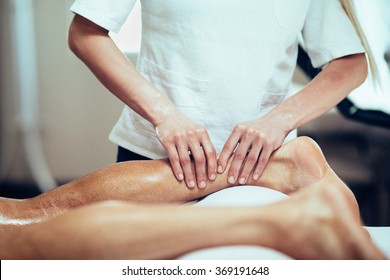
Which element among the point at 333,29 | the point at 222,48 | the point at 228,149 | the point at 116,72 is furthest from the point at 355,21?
the point at 116,72

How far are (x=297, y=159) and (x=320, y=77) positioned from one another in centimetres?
21

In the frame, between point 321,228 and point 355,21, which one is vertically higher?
point 355,21

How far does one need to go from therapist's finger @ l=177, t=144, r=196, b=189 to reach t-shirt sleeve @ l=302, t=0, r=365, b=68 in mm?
378

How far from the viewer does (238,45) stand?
109cm

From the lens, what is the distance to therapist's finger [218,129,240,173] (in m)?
1.01

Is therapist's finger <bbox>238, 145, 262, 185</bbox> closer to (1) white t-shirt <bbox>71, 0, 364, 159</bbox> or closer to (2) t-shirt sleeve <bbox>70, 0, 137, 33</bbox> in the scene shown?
(1) white t-shirt <bbox>71, 0, 364, 159</bbox>

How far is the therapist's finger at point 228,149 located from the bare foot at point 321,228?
0.27 m

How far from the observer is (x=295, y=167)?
3.32ft

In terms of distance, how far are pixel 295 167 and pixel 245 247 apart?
276 mm

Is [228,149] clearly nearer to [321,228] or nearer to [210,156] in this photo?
[210,156]

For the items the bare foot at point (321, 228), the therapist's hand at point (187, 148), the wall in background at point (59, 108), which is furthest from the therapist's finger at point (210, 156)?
the wall in background at point (59, 108)

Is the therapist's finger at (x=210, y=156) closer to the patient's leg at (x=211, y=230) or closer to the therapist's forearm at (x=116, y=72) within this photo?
the therapist's forearm at (x=116, y=72)
